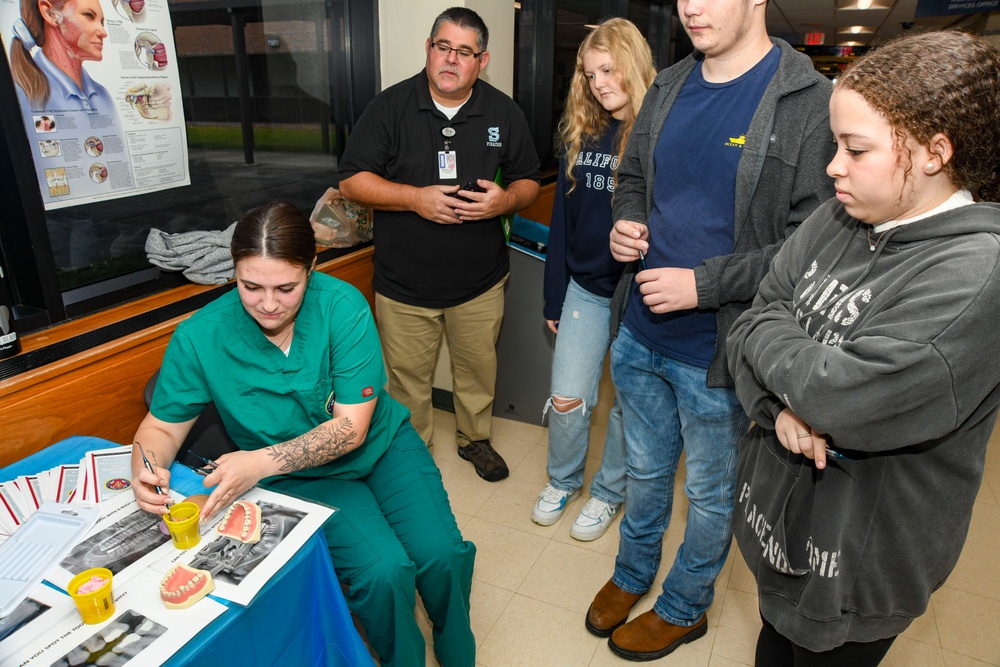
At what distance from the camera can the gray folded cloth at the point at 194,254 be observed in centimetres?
221

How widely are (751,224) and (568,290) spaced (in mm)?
834

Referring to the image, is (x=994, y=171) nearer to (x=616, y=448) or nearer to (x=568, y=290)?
(x=568, y=290)

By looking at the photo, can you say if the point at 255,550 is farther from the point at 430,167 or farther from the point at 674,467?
the point at 430,167

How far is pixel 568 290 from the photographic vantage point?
223cm

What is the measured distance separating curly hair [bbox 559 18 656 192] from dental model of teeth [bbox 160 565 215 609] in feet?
5.07

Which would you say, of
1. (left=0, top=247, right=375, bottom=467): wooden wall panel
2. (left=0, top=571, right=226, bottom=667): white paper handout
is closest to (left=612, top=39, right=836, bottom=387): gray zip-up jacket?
(left=0, top=571, right=226, bottom=667): white paper handout

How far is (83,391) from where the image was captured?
176 centimetres

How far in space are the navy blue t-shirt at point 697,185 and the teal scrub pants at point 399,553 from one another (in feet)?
2.26

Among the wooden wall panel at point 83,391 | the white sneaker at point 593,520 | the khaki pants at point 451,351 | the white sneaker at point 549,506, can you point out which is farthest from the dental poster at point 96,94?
the white sneaker at point 593,520

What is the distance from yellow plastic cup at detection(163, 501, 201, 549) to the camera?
3.87 ft

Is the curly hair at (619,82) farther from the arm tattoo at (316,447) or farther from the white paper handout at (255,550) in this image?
the white paper handout at (255,550)

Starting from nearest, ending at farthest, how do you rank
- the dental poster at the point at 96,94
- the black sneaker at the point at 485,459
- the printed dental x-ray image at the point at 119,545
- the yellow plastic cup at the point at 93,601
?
1. the yellow plastic cup at the point at 93,601
2. the printed dental x-ray image at the point at 119,545
3. the dental poster at the point at 96,94
4. the black sneaker at the point at 485,459

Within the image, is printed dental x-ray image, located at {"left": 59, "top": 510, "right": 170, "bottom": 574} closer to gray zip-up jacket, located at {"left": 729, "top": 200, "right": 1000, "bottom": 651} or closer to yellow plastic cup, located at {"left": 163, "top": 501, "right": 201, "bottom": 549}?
yellow plastic cup, located at {"left": 163, "top": 501, "right": 201, "bottom": 549}

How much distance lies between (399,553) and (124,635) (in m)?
0.61
